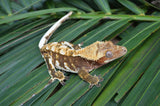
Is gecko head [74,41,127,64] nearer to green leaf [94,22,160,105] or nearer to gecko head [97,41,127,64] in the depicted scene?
gecko head [97,41,127,64]

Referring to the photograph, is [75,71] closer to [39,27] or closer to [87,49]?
[87,49]

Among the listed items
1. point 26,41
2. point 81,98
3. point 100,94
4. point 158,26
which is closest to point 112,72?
point 100,94

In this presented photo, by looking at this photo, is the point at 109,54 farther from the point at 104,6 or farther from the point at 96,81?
the point at 104,6

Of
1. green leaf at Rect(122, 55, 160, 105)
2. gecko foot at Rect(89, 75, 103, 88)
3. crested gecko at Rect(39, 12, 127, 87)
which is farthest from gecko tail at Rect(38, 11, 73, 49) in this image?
green leaf at Rect(122, 55, 160, 105)

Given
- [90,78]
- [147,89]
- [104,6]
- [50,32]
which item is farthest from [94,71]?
[104,6]

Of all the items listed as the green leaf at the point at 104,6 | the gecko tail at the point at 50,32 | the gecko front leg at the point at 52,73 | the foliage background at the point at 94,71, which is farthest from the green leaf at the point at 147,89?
the gecko tail at the point at 50,32

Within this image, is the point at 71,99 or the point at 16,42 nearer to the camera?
the point at 71,99
